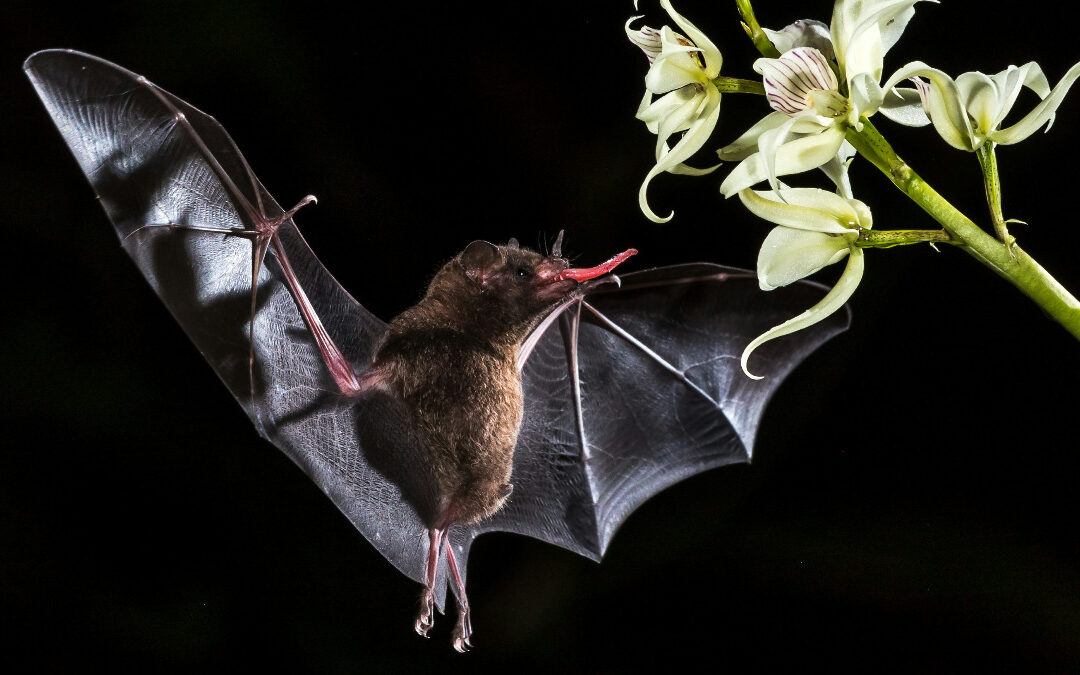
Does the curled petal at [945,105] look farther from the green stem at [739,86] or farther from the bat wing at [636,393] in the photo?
the bat wing at [636,393]

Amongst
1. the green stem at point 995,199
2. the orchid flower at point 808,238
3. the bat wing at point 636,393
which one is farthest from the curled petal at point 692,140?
the bat wing at point 636,393

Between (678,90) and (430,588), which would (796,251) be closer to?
(678,90)

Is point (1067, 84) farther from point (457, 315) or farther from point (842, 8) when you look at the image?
point (457, 315)

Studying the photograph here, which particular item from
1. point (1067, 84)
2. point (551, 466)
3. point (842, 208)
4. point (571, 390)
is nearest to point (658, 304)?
point (571, 390)

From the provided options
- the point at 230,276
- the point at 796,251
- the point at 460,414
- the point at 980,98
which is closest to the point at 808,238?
the point at 796,251

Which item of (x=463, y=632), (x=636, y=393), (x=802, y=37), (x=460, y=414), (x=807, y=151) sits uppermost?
(x=802, y=37)

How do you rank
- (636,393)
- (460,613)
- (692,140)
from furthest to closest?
(636,393)
(460,613)
(692,140)
